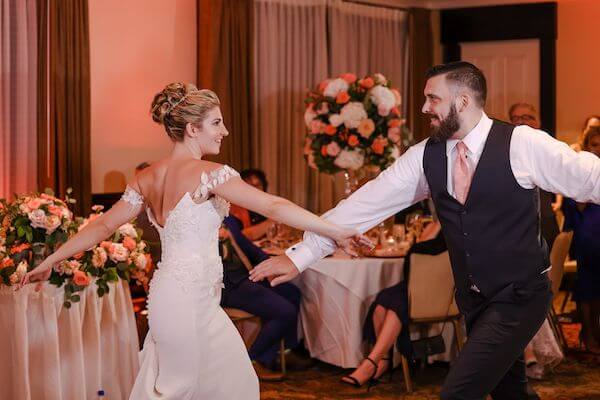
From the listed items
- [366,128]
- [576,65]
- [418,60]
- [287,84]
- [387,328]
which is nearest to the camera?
[387,328]

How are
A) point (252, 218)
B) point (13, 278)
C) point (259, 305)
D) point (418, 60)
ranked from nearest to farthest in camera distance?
point (13, 278) < point (259, 305) < point (252, 218) < point (418, 60)

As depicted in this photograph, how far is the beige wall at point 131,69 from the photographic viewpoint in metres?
7.39

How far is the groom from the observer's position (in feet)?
10.9

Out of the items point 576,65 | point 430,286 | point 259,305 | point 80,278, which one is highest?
point 576,65

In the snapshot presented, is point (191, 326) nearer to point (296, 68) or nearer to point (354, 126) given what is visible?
point (354, 126)

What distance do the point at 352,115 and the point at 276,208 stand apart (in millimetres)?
3111

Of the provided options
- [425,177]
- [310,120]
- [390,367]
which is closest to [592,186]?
[425,177]

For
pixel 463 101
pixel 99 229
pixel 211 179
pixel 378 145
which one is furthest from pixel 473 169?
pixel 378 145

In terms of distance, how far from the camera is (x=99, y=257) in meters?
4.40

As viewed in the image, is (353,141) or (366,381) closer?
(366,381)

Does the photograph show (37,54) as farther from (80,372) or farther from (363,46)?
(363,46)

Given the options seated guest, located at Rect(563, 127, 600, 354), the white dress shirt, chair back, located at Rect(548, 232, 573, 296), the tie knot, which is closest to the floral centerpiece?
chair back, located at Rect(548, 232, 573, 296)

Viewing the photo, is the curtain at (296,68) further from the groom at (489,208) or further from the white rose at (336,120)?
the groom at (489,208)

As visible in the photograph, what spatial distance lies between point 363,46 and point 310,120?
3.25 m
